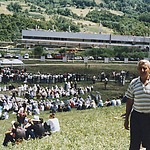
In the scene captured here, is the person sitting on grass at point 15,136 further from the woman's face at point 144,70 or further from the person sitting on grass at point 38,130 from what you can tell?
the woman's face at point 144,70

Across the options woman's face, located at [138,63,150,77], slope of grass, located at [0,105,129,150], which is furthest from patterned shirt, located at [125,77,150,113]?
slope of grass, located at [0,105,129,150]

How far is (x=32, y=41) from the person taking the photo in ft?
423

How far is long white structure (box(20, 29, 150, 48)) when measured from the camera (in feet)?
416

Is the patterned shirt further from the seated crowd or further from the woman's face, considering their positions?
the seated crowd

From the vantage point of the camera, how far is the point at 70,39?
420 ft

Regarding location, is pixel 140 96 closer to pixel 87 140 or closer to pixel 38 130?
pixel 87 140

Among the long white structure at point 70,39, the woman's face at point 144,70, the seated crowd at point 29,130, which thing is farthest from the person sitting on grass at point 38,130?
the long white structure at point 70,39

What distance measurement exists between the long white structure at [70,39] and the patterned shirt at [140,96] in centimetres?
11794

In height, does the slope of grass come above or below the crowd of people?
above

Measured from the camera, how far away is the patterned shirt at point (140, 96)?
7273 mm

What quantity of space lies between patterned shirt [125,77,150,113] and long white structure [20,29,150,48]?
11794cm

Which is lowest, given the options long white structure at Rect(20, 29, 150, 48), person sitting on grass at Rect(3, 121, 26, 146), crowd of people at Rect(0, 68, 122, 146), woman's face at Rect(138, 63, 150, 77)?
long white structure at Rect(20, 29, 150, 48)

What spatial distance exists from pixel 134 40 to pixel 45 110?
106 meters

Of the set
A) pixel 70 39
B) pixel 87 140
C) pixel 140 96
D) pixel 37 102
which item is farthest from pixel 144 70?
pixel 70 39
